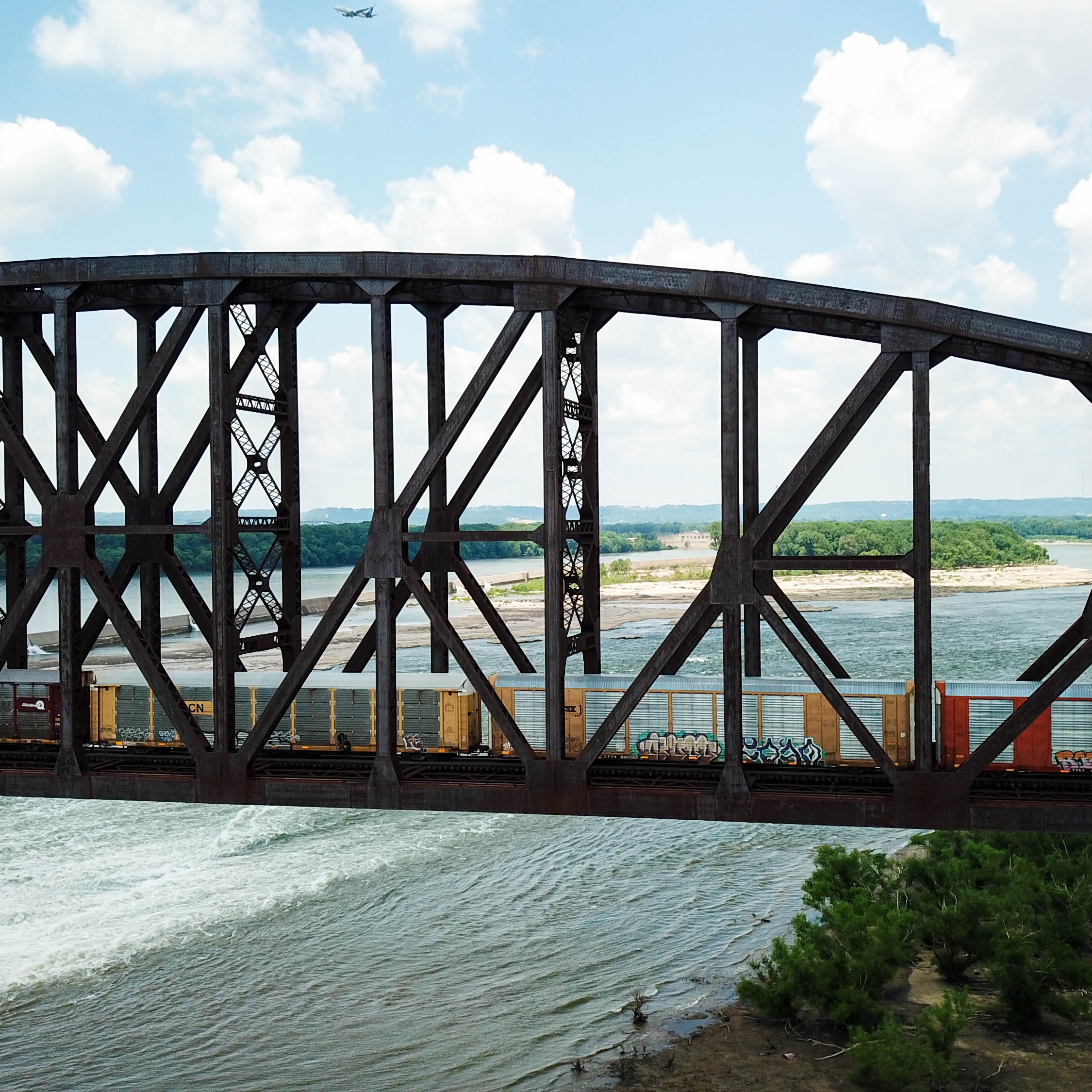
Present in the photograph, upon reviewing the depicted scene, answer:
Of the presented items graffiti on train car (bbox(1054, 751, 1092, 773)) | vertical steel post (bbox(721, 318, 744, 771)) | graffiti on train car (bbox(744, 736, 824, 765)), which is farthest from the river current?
graffiti on train car (bbox(1054, 751, 1092, 773))

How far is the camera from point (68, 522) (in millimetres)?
22359

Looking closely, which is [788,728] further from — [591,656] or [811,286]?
[811,286]

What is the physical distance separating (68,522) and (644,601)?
13960 centimetres

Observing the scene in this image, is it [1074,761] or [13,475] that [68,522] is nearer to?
[13,475]

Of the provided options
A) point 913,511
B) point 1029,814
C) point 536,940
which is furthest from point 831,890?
point 913,511

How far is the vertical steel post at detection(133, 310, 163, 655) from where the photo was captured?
2728 cm

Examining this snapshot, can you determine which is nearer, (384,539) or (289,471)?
(384,539)

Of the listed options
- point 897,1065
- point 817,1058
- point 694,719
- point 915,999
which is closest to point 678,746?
point 694,719

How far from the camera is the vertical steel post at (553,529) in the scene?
2056cm

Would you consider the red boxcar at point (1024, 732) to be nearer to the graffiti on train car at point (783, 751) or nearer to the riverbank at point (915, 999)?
the graffiti on train car at point (783, 751)

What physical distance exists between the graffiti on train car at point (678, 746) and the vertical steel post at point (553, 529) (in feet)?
13.9

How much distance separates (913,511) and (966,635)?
94.1m

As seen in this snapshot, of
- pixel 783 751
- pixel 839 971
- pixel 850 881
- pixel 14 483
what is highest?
pixel 14 483

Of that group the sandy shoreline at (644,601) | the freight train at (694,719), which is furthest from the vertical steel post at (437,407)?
the sandy shoreline at (644,601)
